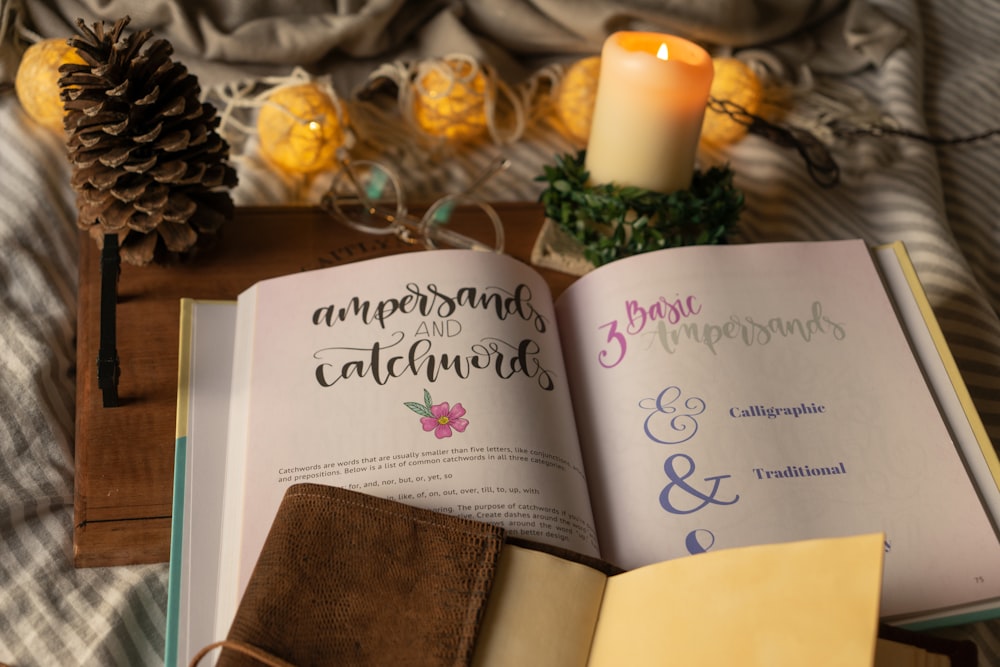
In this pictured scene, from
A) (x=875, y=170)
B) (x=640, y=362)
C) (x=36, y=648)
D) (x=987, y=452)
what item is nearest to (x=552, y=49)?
(x=875, y=170)

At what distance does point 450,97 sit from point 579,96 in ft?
0.37

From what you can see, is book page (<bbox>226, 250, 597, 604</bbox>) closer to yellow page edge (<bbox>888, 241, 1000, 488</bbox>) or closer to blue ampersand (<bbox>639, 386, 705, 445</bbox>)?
blue ampersand (<bbox>639, 386, 705, 445</bbox>)

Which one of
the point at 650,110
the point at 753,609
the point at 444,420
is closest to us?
the point at 753,609

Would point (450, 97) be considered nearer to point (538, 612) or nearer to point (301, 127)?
point (301, 127)

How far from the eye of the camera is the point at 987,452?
526 millimetres

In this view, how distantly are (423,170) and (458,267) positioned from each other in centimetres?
23

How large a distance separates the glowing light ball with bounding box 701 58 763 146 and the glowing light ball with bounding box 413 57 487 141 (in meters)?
0.20

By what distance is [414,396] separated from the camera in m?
0.53

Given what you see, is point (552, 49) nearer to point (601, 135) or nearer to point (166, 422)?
point (601, 135)

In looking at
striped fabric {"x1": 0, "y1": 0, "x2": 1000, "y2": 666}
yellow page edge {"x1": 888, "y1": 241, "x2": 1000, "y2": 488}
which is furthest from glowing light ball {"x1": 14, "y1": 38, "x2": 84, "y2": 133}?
yellow page edge {"x1": 888, "y1": 241, "x2": 1000, "y2": 488}

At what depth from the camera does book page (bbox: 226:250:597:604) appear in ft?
1.64

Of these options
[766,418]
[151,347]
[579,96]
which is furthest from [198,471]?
[579,96]

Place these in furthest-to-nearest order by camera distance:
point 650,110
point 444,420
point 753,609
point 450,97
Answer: point 450,97 → point 650,110 → point 444,420 → point 753,609

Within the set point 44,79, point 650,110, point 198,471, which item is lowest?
point 198,471
